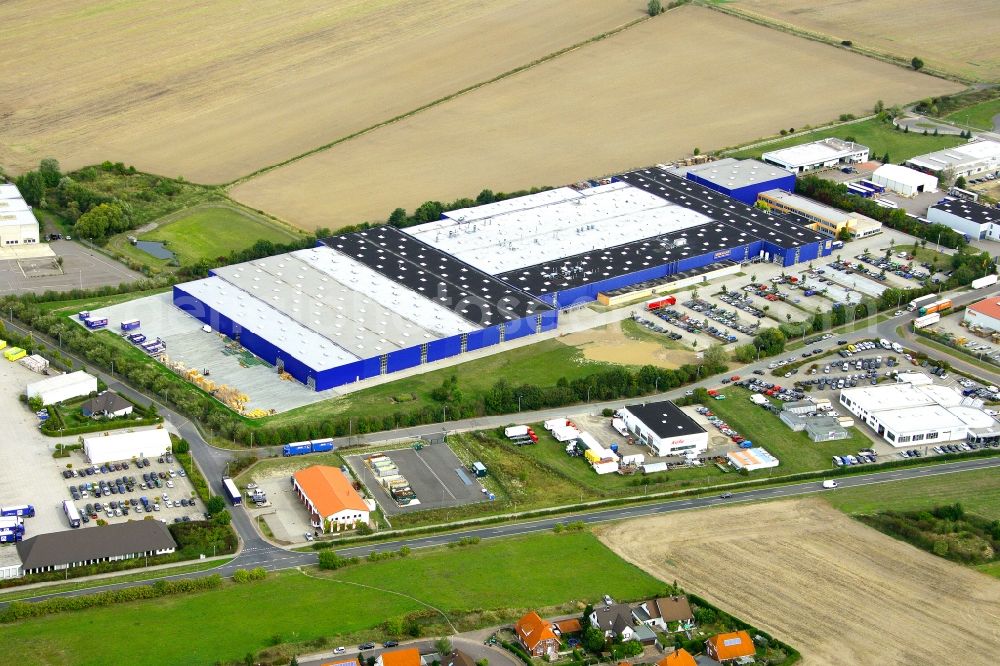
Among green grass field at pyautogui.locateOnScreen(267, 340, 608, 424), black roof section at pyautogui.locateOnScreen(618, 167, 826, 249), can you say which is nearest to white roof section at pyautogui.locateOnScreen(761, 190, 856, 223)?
black roof section at pyautogui.locateOnScreen(618, 167, 826, 249)

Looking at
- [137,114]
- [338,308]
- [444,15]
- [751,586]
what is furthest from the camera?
[444,15]

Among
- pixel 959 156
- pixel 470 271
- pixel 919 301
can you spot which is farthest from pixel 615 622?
pixel 959 156

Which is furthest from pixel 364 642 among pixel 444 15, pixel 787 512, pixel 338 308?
pixel 444 15

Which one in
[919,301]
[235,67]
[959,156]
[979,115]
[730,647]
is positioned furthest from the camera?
[235,67]

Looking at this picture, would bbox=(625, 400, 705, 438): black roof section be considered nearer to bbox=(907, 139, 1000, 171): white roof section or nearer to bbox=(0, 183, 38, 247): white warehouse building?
bbox=(0, 183, 38, 247): white warehouse building

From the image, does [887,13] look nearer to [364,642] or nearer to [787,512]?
[787,512]

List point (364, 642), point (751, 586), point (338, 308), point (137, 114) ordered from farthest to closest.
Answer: point (137, 114)
point (338, 308)
point (751, 586)
point (364, 642)

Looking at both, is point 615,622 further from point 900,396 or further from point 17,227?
point 17,227

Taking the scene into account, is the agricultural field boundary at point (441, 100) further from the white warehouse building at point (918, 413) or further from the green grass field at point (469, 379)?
the white warehouse building at point (918, 413)
